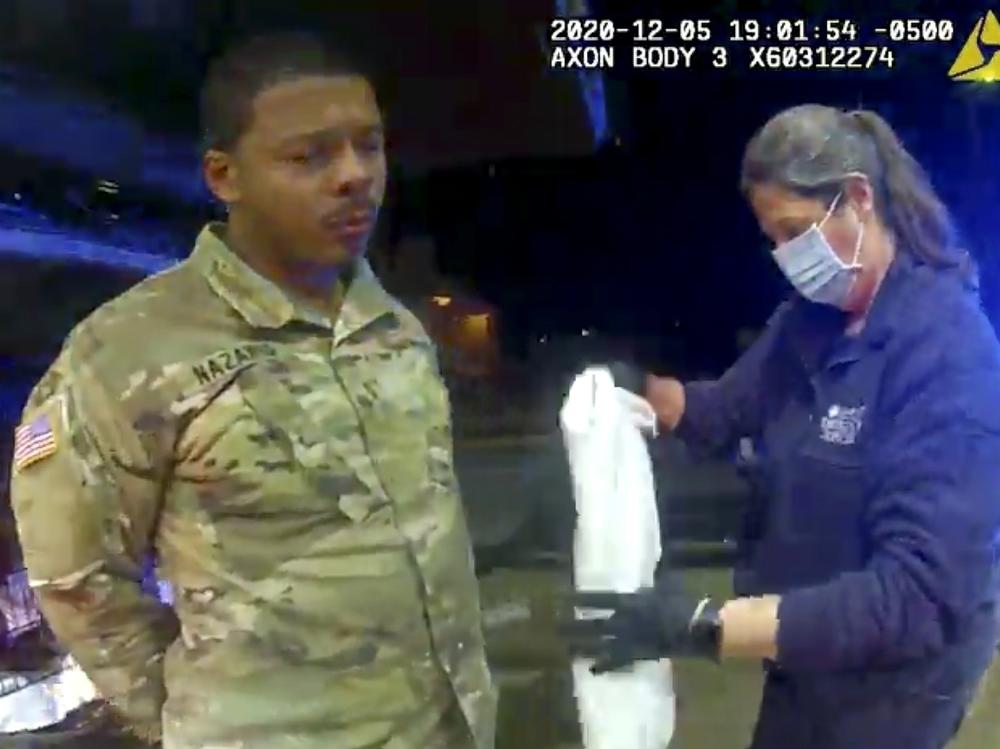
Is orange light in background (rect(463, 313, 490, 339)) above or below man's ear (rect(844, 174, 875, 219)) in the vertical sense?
below

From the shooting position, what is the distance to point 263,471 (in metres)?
1.14

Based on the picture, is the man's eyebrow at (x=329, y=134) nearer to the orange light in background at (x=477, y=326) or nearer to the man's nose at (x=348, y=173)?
the man's nose at (x=348, y=173)

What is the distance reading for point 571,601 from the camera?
124cm

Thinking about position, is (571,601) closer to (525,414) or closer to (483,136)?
(525,414)

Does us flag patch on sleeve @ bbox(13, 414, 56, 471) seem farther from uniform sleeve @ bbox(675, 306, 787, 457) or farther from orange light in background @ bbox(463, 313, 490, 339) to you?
uniform sleeve @ bbox(675, 306, 787, 457)

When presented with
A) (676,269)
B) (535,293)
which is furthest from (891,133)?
(535,293)

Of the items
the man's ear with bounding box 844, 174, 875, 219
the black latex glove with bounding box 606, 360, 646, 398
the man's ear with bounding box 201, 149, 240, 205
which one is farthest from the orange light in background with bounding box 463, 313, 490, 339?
the man's ear with bounding box 844, 174, 875, 219

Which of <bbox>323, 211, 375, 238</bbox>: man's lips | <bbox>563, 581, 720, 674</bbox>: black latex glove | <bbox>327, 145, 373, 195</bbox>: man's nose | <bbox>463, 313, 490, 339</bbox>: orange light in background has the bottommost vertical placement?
<bbox>563, 581, 720, 674</bbox>: black latex glove

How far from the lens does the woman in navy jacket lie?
1.11m

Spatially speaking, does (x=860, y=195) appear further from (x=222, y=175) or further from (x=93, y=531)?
(x=93, y=531)

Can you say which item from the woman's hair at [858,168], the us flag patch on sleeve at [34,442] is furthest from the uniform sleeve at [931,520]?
the us flag patch on sleeve at [34,442]

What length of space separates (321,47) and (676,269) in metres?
0.43

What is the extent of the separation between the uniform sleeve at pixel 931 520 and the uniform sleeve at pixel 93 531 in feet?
2.22

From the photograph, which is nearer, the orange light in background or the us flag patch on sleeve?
the us flag patch on sleeve
